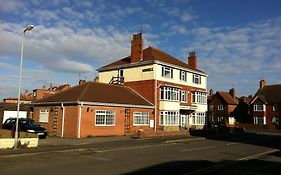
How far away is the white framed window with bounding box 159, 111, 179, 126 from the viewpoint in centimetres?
4091

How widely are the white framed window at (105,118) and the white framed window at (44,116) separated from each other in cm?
543

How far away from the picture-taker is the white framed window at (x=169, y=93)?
40906mm

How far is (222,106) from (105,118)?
55.2 meters

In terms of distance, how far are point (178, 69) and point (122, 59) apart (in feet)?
27.8

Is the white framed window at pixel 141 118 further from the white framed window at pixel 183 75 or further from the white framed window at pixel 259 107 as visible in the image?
the white framed window at pixel 259 107

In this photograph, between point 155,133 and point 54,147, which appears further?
point 155,133

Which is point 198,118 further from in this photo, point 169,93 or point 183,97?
point 169,93

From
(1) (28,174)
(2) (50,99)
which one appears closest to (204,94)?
(2) (50,99)

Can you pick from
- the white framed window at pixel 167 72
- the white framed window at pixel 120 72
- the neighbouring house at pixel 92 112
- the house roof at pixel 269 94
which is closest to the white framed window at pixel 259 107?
the house roof at pixel 269 94

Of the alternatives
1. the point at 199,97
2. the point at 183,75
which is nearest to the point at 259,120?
the point at 199,97

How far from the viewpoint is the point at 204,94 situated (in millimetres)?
50062

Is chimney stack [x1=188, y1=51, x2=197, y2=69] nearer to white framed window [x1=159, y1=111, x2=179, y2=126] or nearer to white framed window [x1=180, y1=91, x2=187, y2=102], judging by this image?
white framed window [x1=180, y1=91, x2=187, y2=102]

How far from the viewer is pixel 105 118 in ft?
107

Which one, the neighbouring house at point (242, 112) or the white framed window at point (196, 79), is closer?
the white framed window at point (196, 79)
